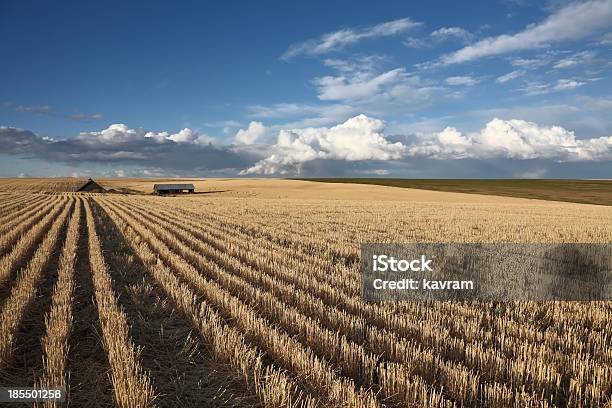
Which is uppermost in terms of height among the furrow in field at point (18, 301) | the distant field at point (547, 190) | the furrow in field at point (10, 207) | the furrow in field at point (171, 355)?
the furrow in field at point (10, 207)

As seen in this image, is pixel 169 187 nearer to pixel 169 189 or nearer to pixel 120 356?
pixel 169 189

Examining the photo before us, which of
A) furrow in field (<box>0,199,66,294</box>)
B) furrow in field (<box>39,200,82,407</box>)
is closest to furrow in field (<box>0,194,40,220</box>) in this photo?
furrow in field (<box>0,199,66,294</box>)

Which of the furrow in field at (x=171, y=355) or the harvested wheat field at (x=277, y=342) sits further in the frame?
the furrow in field at (x=171, y=355)

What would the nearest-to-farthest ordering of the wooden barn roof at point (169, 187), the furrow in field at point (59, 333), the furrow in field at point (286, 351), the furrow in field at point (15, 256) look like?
the furrow in field at point (286, 351)
the furrow in field at point (59, 333)
the furrow in field at point (15, 256)
the wooden barn roof at point (169, 187)

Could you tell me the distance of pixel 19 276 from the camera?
354 inches

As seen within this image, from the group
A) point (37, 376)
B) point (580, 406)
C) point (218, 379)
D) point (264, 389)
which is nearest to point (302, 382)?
point (264, 389)

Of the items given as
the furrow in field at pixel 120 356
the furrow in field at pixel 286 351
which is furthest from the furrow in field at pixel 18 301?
the furrow in field at pixel 286 351

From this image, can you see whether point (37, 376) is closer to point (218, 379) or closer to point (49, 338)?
point (49, 338)

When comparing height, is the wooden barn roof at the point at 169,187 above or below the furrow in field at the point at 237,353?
above

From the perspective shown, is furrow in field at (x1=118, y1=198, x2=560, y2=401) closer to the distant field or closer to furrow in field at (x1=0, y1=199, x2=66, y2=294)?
furrow in field at (x1=0, y1=199, x2=66, y2=294)

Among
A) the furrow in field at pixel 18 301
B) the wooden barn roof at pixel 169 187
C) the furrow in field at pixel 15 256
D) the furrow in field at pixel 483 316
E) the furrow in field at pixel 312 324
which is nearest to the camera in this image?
the furrow in field at pixel 312 324

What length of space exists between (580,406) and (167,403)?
13.0ft

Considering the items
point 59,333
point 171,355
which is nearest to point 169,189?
point 59,333

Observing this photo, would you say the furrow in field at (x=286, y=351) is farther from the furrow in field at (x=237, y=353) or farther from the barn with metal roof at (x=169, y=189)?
the barn with metal roof at (x=169, y=189)
